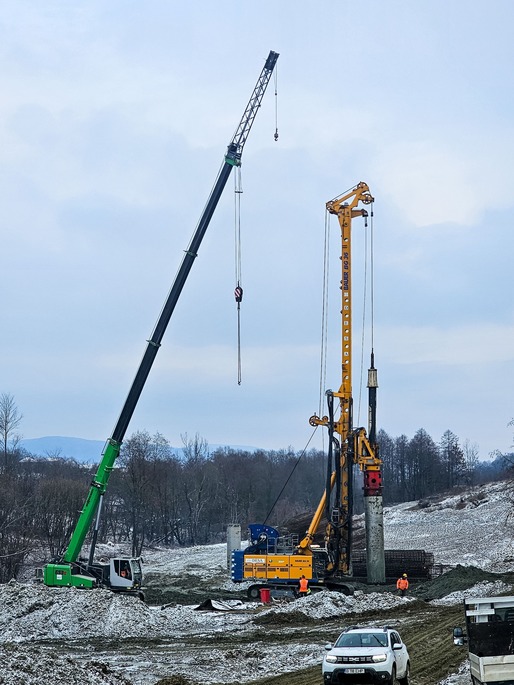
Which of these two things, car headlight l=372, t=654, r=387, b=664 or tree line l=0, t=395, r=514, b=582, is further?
tree line l=0, t=395, r=514, b=582

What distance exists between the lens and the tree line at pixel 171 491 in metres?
77.8

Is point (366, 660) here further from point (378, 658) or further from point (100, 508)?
point (100, 508)

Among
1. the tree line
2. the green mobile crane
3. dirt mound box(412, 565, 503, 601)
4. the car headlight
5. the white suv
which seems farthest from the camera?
the tree line

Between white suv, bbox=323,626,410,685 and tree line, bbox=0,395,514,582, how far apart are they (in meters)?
37.7

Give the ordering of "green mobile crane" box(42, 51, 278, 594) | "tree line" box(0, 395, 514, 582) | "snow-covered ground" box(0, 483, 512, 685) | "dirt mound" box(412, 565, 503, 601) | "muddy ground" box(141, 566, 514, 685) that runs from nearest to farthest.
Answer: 1. "snow-covered ground" box(0, 483, 512, 685)
2. "muddy ground" box(141, 566, 514, 685)
3. "green mobile crane" box(42, 51, 278, 594)
4. "dirt mound" box(412, 565, 503, 601)
5. "tree line" box(0, 395, 514, 582)

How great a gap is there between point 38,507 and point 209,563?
55.2ft

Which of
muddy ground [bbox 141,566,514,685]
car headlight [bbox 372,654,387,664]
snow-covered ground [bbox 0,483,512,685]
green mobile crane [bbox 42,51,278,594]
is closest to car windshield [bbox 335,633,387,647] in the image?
car headlight [bbox 372,654,387,664]

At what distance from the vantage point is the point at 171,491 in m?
116

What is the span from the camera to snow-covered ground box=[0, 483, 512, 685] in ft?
65.4

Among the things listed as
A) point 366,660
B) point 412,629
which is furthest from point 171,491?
point 366,660

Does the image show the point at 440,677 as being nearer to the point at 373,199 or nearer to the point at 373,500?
the point at 373,500

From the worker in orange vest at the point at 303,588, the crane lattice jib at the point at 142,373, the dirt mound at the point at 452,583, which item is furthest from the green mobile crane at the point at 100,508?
the dirt mound at the point at 452,583

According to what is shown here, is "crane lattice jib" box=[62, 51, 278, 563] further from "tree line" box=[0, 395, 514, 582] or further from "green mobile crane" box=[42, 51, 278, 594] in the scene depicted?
"tree line" box=[0, 395, 514, 582]

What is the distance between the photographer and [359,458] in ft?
146
